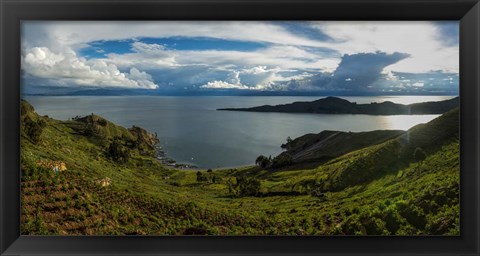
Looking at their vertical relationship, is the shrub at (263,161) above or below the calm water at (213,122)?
below

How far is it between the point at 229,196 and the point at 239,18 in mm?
1174

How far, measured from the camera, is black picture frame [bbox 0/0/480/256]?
2441 millimetres

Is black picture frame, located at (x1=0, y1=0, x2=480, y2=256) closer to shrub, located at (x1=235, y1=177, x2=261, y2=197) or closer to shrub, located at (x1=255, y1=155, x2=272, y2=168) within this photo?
shrub, located at (x1=235, y1=177, x2=261, y2=197)

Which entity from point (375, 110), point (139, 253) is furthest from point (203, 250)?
point (375, 110)

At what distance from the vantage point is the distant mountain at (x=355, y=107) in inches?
106

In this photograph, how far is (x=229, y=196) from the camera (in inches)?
109

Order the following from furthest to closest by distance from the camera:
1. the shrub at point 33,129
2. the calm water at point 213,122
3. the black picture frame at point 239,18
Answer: the calm water at point 213,122 → the shrub at point 33,129 → the black picture frame at point 239,18

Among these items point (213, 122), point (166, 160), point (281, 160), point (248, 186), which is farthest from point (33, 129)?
point (281, 160)

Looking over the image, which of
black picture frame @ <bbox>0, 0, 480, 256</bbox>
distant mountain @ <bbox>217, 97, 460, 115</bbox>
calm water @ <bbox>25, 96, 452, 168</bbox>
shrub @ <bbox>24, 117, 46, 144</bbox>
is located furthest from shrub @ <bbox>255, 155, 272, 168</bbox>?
shrub @ <bbox>24, 117, 46, 144</bbox>

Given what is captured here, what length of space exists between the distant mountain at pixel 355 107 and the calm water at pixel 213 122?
31 millimetres

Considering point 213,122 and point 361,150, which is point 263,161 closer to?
point 213,122

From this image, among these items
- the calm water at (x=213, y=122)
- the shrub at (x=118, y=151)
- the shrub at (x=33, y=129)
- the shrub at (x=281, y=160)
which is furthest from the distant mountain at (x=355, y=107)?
the shrub at (x=33, y=129)

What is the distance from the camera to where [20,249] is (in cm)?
254

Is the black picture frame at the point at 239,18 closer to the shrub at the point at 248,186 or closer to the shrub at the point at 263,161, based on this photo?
the shrub at the point at 248,186
